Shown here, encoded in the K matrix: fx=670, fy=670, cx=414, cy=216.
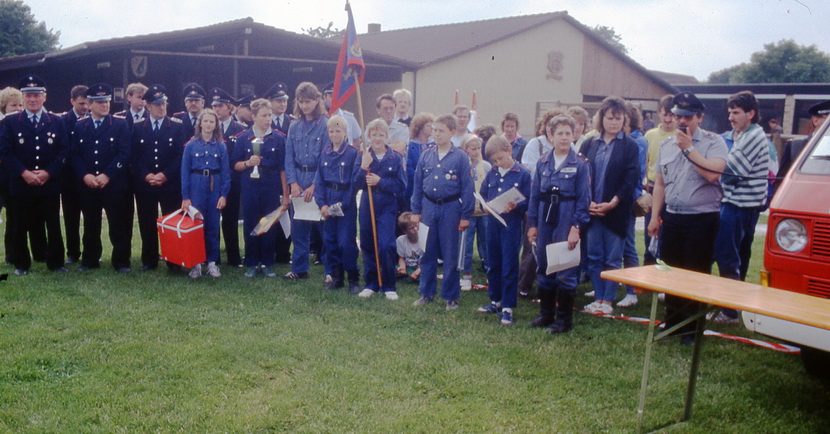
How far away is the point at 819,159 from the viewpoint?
462cm

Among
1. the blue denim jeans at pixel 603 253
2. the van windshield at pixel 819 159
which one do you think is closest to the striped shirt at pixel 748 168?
the van windshield at pixel 819 159

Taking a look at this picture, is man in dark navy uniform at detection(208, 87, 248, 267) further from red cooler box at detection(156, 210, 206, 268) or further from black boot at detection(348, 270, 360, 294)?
black boot at detection(348, 270, 360, 294)

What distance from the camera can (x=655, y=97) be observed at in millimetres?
31906

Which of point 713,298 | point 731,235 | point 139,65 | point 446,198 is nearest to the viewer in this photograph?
point 713,298

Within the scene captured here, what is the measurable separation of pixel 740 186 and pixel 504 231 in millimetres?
2188

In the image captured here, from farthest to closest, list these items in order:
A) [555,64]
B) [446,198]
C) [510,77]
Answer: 1. [555,64]
2. [510,77]
3. [446,198]

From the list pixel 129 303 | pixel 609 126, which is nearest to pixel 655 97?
pixel 609 126

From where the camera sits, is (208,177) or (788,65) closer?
(208,177)

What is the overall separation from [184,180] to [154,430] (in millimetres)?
4414

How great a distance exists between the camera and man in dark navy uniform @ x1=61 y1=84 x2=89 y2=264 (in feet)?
26.1

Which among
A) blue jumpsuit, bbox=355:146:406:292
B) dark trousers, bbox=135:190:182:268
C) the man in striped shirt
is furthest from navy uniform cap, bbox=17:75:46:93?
the man in striped shirt

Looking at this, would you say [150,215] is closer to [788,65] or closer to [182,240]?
[182,240]

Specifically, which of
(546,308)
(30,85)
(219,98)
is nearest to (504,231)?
(546,308)

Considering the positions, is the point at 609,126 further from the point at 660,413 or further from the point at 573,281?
the point at 660,413
